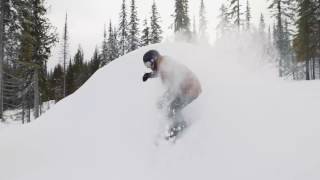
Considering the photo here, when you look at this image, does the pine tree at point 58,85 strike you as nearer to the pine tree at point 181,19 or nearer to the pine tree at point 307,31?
the pine tree at point 181,19

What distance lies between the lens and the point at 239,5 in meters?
44.3

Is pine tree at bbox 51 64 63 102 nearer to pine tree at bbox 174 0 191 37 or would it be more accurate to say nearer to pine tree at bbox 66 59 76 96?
pine tree at bbox 66 59 76 96

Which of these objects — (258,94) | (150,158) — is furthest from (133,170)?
(258,94)

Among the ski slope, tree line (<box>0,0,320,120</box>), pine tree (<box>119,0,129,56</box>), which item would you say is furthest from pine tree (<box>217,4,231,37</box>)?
the ski slope

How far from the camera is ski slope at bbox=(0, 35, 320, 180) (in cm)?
610

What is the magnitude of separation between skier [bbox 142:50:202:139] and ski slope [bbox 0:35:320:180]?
377 millimetres

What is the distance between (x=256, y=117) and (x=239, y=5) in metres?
39.6

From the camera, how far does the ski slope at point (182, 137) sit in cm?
610

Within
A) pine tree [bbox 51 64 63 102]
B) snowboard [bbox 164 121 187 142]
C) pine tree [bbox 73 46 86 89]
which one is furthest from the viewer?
pine tree [bbox 51 64 63 102]

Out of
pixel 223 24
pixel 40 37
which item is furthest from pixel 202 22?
pixel 40 37

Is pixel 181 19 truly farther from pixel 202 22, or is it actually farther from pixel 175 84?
pixel 175 84

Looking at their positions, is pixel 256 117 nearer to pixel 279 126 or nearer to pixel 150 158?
pixel 279 126

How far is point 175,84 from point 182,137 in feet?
4.42

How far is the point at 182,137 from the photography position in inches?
306
